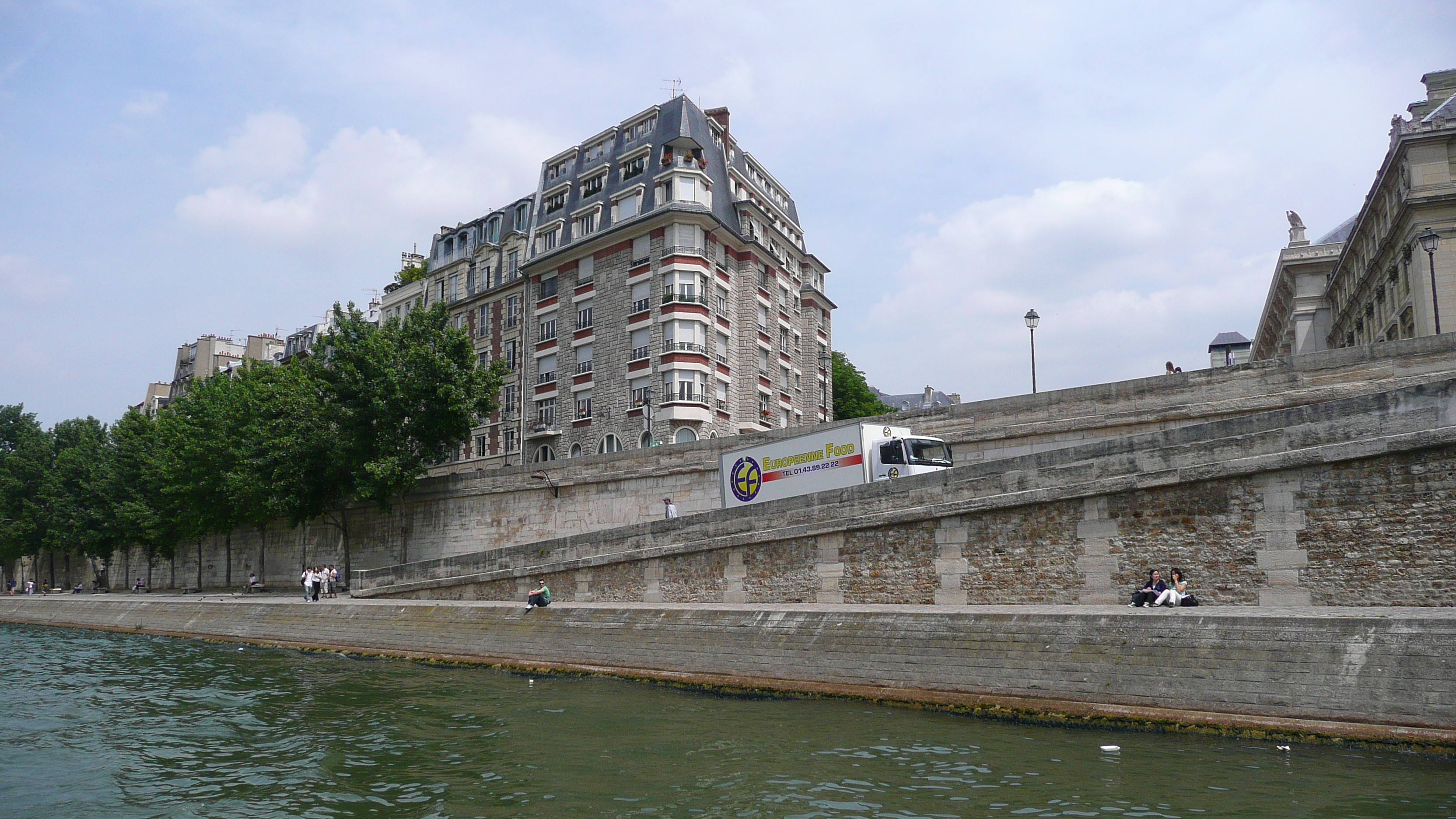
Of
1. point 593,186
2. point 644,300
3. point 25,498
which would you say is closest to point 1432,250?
point 644,300

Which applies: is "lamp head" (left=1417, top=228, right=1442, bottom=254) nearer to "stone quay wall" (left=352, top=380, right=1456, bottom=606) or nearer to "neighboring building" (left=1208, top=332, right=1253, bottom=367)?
"stone quay wall" (left=352, top=380, right=1456, bottom=606)

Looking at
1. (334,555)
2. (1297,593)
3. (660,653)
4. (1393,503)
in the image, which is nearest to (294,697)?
(660,653)

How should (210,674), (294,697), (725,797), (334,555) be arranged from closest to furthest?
(725,797), (294,697), (210,674), (334,555)

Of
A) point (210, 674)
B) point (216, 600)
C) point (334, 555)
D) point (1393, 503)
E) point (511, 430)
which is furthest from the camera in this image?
point (511, 430)

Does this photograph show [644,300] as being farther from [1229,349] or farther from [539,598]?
[1229,349]

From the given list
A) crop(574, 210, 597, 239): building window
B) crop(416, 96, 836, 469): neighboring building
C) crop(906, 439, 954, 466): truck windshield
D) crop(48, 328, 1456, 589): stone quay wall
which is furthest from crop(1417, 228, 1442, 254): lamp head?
crop(574, 210, 597, 239): building window

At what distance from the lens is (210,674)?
21562 millimetres

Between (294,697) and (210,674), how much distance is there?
5.44 metres

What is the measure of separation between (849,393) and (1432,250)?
4393 cm

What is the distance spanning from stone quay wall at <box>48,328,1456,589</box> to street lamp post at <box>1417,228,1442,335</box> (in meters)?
4.60

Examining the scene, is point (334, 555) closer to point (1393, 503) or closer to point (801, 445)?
point (801, 445)

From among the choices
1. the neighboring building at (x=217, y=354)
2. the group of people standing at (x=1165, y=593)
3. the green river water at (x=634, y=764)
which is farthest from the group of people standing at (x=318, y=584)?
the neighboring building at (x=217, y=354)

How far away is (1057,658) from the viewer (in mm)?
12812

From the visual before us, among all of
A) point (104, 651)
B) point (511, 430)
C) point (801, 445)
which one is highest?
point (511, 430)
